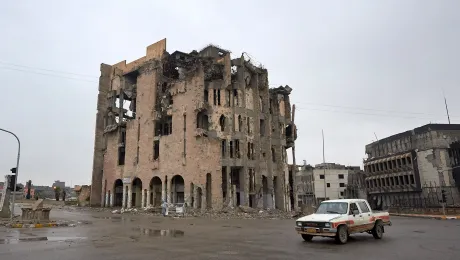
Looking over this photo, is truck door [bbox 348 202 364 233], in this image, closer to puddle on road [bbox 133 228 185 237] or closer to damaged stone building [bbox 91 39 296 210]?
puddle on road [bbox 133 228 185 237]

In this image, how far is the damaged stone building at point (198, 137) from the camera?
144 ft

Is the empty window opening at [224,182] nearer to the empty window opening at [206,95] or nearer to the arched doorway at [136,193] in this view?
the empty window opening at [206,95]

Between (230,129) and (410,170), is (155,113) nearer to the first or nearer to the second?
(230,129)

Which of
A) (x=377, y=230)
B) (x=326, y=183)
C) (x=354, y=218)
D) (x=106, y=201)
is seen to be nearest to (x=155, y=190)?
(x=106, y=201)

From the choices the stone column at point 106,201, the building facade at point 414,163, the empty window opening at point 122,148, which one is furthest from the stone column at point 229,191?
the building facade at point 414,163

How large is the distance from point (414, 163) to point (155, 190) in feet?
148

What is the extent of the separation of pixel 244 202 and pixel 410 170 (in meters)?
34.9

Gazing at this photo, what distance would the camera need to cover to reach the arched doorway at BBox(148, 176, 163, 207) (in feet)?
162

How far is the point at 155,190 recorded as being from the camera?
49.8m

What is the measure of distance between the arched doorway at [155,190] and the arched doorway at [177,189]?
344 cm

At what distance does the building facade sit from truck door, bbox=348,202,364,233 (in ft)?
158

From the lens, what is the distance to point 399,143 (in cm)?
6550

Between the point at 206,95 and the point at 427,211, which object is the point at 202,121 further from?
the point at 427,211

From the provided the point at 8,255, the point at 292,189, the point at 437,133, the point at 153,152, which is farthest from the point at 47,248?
the point at 437,133
